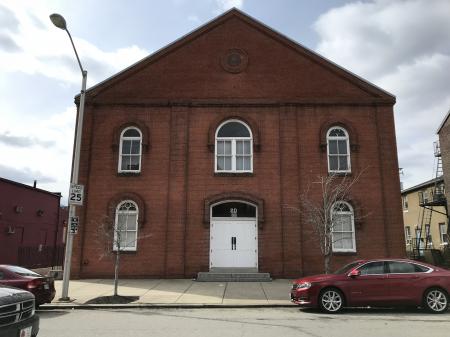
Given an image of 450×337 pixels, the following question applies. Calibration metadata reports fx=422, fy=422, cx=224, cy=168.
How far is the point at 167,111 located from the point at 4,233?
12508mm

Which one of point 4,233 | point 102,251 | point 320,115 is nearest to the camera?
point 102,251

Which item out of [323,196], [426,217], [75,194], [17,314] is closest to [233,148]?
[323,196]

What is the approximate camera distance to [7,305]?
18.9 ft

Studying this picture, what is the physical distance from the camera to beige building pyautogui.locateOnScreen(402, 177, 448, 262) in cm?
3165

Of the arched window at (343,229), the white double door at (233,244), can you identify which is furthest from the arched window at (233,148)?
the arched window at (343,229)

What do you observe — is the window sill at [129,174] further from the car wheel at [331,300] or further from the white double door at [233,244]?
the car wheel at [331,300]

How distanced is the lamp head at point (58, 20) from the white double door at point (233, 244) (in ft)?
31.9

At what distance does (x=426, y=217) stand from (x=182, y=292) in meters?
27.3

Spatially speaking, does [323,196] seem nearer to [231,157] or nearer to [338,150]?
[338,150]

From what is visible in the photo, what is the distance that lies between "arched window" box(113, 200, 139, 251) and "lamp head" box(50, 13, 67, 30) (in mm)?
8111

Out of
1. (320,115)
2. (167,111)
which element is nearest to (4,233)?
(167,111)

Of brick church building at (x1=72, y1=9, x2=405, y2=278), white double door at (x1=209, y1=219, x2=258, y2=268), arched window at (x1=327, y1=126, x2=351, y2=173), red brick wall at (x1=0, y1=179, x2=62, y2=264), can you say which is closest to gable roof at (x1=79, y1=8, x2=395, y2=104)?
brick church building at (x1=72, y1=9, x2=405, y2=278)

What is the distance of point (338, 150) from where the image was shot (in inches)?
751

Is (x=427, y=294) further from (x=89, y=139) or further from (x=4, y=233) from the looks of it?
(x=4, y=233)
